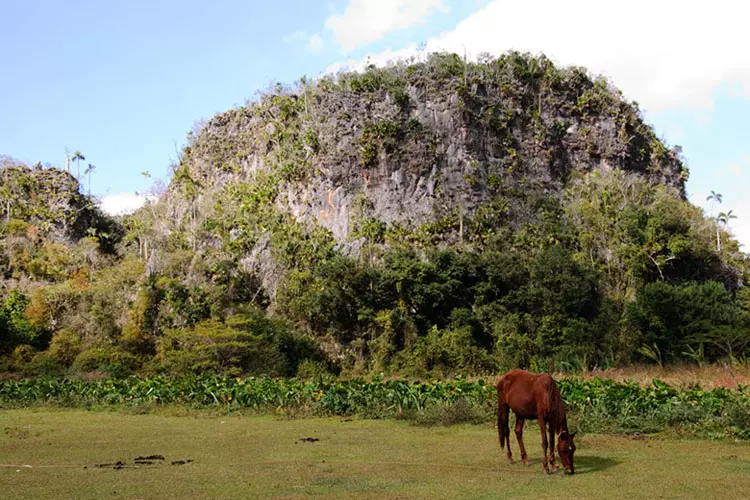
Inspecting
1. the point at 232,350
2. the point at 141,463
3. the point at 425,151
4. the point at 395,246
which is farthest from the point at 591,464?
the point at 425,151

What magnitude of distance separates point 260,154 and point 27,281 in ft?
49.4

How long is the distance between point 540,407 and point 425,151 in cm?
3113

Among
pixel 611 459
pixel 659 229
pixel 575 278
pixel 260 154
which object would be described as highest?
pixel 260 154

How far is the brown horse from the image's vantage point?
802cm

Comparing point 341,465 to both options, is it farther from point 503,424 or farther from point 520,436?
point 520,436

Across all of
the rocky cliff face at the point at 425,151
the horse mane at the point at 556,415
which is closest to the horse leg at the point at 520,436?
the horse mane at the point at 556,415

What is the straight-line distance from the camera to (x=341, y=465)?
9039mm

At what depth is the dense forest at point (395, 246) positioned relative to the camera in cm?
2930

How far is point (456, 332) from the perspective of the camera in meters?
30.2

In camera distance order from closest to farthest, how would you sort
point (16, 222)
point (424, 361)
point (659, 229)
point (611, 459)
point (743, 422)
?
point (611, 459)
point (743, 422)
point (424, 361)
point (659, 229)
point (16, 222)

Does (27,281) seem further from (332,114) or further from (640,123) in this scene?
(640,123)

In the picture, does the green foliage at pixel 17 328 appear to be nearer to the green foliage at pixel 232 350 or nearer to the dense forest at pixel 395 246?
the dense forest at pixel 395 246

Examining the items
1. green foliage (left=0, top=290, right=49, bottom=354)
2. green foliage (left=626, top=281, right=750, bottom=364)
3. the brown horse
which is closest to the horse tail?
the brown horse

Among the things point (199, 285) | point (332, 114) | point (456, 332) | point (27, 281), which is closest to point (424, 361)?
point (456, 332)
